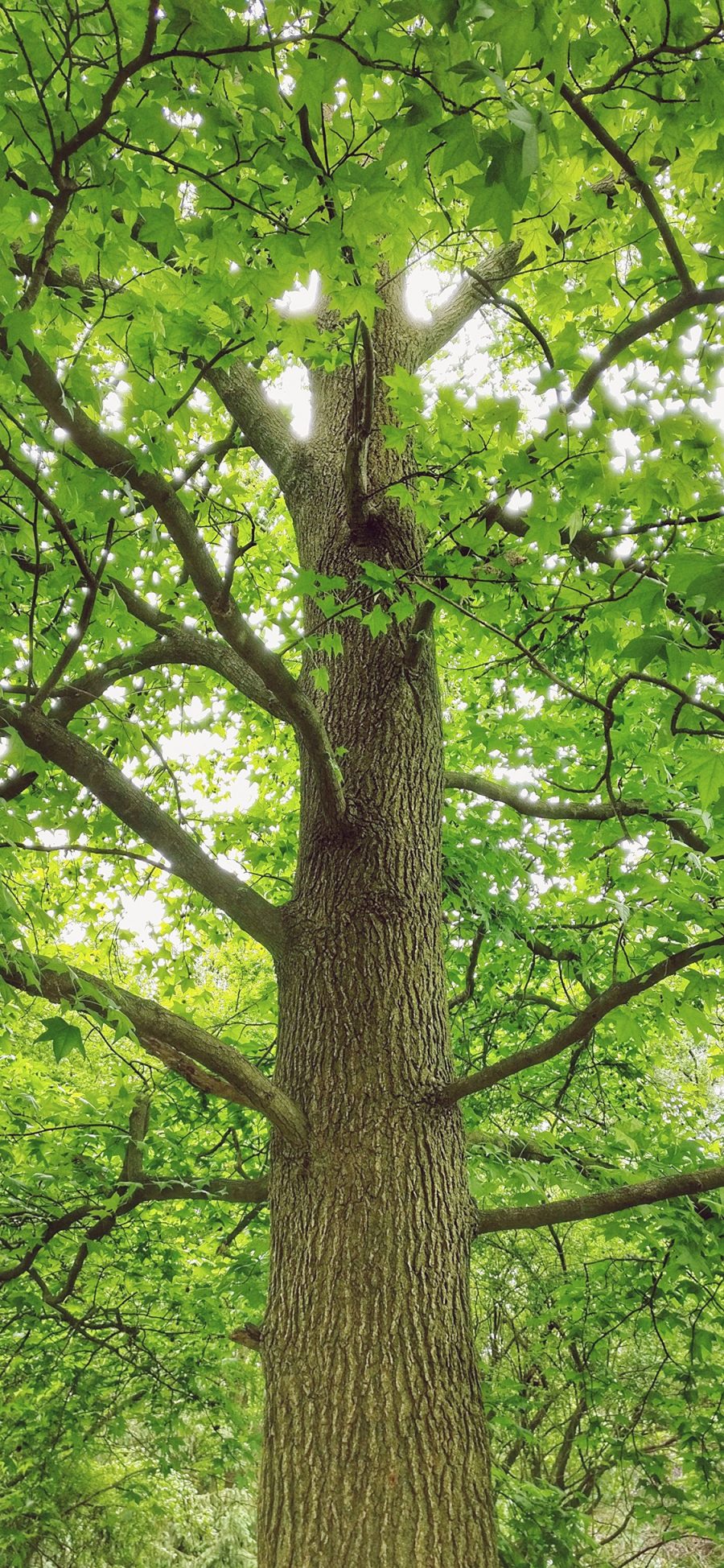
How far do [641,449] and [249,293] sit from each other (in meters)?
1.20

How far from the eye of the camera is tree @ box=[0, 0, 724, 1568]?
1936 mm

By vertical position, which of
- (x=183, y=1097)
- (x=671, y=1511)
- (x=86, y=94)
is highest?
(x=86, y=94)

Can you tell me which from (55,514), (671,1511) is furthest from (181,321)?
(671,1511)

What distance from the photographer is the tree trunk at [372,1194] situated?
2059mm

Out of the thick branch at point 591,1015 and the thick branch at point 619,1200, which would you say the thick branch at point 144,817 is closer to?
the thick branch at point 591,1015

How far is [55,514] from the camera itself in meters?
1.98

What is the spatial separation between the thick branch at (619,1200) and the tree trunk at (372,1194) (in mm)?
189

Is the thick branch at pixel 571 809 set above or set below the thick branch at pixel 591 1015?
above

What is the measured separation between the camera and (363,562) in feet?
9.78

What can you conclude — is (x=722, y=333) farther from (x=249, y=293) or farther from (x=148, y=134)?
(x=148, y=134)

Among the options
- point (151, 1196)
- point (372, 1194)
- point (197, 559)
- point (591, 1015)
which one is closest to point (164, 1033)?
point (372, 1194)

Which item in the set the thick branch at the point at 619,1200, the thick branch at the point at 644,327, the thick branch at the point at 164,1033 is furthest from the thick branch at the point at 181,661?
the thick branch at the point at 619,1200

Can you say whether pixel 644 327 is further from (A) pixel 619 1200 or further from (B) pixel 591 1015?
(A) pixel 619 1200

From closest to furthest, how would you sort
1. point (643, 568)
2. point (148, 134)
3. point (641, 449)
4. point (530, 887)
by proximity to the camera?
1. point (148, 134)
2. point (643, 568)
3. point (641, 449)
4. point (530, 887)
